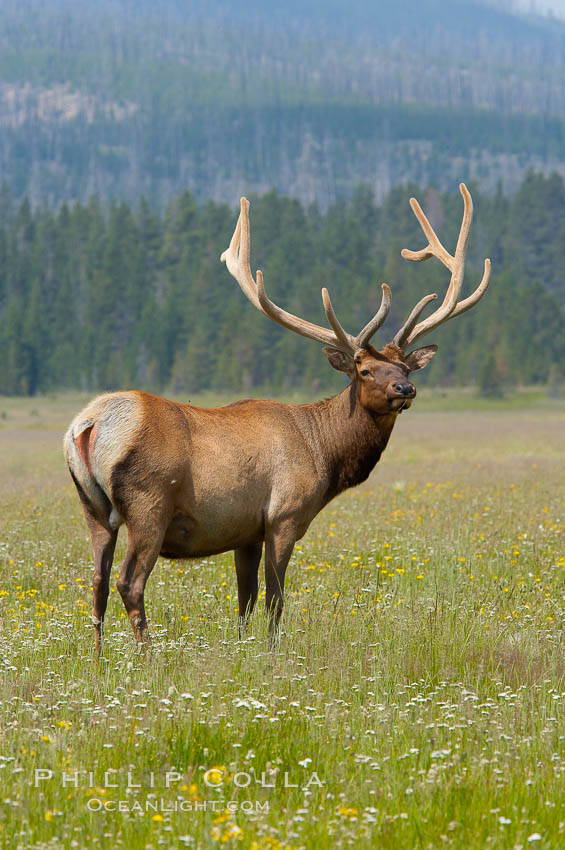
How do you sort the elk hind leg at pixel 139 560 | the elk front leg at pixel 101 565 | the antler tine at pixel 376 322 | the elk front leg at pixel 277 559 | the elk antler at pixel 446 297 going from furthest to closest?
the elk antler at pixel 446 297
the antler tine at pixel 376 322
the elk front leg at pixel 277 559
the elk front leg at pixel 101 565
the elk hind leg at pixel 139 560

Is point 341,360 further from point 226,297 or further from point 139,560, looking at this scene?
point 226,297

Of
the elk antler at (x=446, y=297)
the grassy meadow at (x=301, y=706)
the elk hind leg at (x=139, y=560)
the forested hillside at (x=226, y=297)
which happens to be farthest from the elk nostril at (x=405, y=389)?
the forested hillside at (x=226, y=297)

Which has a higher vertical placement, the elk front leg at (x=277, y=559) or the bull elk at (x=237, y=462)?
the bull elk at (x=237, y=462)

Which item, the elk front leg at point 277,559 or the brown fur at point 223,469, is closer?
the brown fur at point 223,469

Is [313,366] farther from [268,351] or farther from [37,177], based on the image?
[37,177]

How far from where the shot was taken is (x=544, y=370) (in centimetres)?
7175

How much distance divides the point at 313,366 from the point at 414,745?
61511mm

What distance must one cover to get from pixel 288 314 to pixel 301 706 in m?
2.96

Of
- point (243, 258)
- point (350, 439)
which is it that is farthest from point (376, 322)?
point (243, 258)

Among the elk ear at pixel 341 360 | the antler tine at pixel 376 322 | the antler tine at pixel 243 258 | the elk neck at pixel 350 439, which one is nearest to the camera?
the antler tine at pixel 376 322

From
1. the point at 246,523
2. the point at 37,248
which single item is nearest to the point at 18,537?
the point at 246,523

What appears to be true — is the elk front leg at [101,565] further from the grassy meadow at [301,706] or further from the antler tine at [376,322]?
the antler tine at [376,322]

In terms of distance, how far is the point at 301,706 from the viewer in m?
5.16

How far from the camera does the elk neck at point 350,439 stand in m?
7.28
